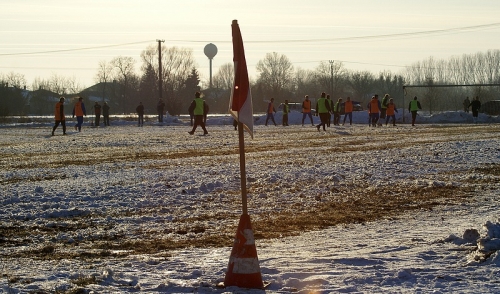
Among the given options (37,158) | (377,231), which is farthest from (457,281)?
(37,158)

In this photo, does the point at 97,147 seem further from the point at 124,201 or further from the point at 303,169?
the point at 124,201

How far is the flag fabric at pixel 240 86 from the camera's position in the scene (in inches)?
224

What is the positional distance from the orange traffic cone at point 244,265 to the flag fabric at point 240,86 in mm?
821

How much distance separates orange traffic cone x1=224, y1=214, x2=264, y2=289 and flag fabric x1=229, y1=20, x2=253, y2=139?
82 centimetres

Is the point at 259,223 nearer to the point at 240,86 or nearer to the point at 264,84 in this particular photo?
the point at 240,86

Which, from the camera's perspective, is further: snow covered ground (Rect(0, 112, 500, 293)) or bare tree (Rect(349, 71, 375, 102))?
bare tree (Rect(349, 71, 375, 102))

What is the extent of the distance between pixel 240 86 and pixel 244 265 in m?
1.41

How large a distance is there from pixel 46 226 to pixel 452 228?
4636mm

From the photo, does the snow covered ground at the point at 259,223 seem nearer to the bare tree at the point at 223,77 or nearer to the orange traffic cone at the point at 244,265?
the orange traffic cone at the point at 244,265

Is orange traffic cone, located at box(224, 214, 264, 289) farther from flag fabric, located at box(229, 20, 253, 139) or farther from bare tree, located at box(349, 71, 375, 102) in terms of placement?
bare tree, located at box(349, 71, 375, 102)

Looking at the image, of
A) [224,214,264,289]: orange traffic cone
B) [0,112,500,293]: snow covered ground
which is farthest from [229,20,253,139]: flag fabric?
[0,112,500,293]: snow covered ground

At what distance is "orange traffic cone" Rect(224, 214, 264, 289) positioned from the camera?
5578 mm

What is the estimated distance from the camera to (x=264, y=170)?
44.9 feet

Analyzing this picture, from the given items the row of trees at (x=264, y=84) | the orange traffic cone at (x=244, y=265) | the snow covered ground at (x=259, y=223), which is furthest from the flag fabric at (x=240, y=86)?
the row of trees at (x=264, y=84)
